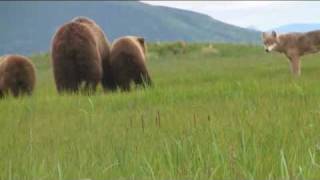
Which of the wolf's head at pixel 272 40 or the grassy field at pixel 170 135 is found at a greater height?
the grassy field at pixel 170 135

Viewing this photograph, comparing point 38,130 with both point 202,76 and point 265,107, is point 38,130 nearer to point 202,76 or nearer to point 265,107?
point 265,107

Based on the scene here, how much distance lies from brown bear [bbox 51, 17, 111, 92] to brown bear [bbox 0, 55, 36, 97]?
0.61 meters

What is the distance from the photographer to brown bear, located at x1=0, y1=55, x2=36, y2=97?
1183 centimetres

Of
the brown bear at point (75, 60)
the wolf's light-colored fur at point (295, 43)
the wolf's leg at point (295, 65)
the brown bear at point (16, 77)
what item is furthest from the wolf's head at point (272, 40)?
the brown bear at point (16, 77)

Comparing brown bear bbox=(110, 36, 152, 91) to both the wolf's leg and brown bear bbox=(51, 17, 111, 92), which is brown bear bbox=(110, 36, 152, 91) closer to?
brown bear bbox=(51, 17, 111, 92)

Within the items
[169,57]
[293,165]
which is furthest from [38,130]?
[169,57]

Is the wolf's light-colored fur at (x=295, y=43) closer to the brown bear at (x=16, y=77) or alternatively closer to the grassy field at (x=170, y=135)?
the brown bear at (x=16, y=77)

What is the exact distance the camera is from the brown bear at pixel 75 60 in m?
11.5

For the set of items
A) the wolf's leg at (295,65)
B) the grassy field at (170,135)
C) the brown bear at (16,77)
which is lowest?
the wolf's leg at (295,65)

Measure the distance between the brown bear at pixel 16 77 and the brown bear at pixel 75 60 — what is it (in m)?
0.61

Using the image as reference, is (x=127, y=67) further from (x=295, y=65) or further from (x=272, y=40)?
(x=272, y=40)

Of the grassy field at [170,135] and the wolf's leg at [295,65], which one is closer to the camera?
the grassy field at [170,135]

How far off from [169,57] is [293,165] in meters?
29.1

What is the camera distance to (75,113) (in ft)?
25.7
